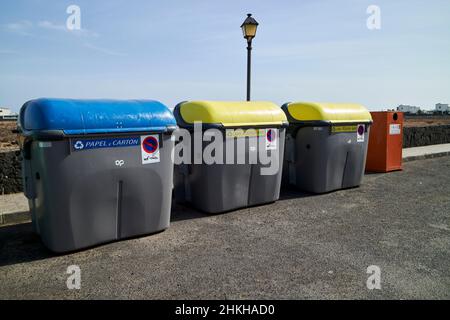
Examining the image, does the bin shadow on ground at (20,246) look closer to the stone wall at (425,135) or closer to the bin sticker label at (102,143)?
the bin sticker label at (102,143)

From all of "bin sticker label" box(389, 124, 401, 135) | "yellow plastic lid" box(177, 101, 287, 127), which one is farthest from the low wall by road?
"bin sticker label" box(389, 124, 401, 135)

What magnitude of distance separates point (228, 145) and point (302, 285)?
87.8 inches

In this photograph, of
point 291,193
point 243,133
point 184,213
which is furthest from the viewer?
point 291,193

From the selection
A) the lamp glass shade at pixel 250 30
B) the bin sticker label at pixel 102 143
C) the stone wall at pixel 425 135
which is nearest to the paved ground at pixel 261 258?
the bin sticker label at pixel 102 143

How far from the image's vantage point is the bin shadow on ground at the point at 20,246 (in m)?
3.39

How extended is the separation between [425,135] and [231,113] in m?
11.1

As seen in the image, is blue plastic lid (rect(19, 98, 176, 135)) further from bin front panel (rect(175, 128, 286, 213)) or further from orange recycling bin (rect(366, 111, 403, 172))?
orange recycling bin (rect(366, 111, 403, 172))

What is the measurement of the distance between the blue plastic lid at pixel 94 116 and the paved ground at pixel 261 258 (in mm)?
1248

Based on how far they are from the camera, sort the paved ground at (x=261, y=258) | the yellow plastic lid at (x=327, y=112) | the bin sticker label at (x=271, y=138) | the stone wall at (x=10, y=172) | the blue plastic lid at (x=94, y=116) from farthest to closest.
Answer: the yellow plastic lid at (x=327, y=112), the stone wall at (x=10, y=172), the bin sticker label at (x=271, y=138), the blue plastic lid at (x=94, y=116), the paved ground at (x=261, y=258)

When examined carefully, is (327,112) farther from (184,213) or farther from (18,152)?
(18,152)

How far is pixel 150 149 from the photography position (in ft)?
12.3

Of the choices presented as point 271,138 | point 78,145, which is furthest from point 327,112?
point 78,145
